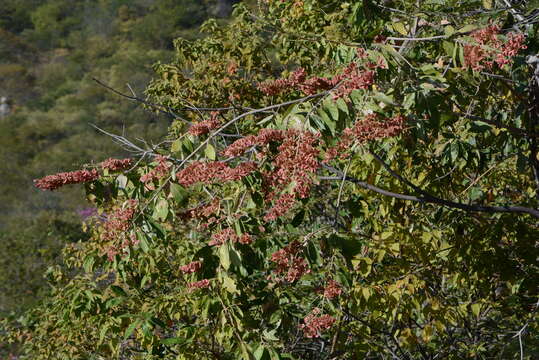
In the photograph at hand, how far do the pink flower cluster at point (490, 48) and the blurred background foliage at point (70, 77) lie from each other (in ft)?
51.4

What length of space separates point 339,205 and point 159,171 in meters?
0.90

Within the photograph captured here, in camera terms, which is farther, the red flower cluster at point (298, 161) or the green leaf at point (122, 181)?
the green leaf at point (122, 181)

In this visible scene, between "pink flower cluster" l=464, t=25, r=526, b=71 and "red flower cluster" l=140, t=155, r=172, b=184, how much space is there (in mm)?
1067

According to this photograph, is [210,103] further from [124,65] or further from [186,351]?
[124,65]

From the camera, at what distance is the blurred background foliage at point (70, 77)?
2978cm

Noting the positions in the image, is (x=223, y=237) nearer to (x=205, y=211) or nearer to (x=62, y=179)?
(x=205, y=211)

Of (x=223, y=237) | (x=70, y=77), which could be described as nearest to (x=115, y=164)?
(x=223, y=237)

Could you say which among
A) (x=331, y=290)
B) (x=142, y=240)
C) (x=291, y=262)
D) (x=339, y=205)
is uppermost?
(x=142, y=240)

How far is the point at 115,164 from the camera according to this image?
228 cm

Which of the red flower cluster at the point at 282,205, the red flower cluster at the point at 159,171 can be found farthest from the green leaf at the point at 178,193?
the red flower cluster at the point at 282,205

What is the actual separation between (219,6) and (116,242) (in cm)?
3640

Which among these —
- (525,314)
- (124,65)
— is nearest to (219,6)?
(124,65)

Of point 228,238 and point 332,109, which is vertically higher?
point 332,109

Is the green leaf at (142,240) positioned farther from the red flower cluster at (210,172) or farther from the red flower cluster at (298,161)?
the red flower cluster at (298,161)
